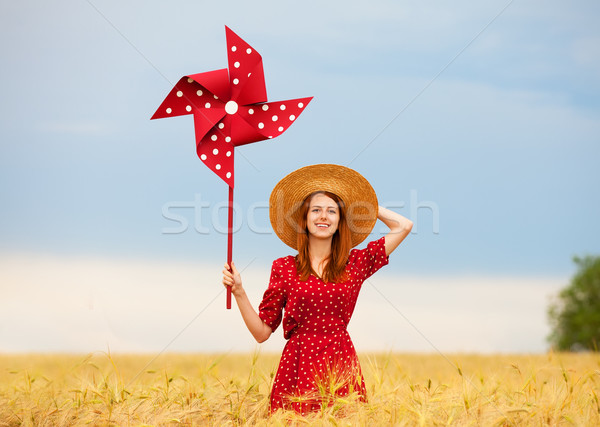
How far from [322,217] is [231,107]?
44.1 inches

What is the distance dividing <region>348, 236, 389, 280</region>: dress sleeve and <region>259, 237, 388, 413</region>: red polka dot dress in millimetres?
90

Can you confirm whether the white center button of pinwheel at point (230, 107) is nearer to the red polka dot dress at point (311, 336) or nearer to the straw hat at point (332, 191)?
the straw hat at point (332, 191)

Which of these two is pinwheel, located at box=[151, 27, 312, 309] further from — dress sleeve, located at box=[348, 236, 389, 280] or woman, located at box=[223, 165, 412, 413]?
dress sleeve, located at box=[348, 236, 389, 280]

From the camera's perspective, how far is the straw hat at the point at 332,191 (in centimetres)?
509

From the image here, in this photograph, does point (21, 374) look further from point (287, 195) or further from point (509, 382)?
point (509, 382)

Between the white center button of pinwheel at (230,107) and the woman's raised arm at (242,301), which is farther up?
the white center button of pinwheel at (230,107)

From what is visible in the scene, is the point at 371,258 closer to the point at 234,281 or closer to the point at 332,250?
the point at 332,250

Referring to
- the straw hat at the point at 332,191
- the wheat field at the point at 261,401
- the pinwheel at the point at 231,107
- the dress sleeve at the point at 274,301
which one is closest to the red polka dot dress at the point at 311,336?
the dress sleeve at the point at 274,301

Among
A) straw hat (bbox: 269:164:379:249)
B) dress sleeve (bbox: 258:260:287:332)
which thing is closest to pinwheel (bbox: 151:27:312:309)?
straw hat (bbox: 269:164:379:249)

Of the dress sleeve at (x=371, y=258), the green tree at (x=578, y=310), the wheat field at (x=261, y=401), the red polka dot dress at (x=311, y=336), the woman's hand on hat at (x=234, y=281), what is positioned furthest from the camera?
the green tree at (x=578, y=310)

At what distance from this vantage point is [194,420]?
4914mm

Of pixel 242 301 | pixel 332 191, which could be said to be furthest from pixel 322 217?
pixel 242 301

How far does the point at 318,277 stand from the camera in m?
4.86

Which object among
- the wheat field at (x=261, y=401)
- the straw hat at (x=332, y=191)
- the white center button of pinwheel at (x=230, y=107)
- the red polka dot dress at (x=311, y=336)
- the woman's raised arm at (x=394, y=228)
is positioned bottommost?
the wheat field at (x=261, y=401)
